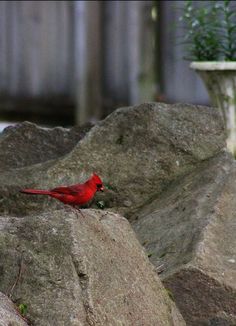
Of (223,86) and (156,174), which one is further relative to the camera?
(223,86)

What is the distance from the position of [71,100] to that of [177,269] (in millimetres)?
4726

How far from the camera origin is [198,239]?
4.57 meters

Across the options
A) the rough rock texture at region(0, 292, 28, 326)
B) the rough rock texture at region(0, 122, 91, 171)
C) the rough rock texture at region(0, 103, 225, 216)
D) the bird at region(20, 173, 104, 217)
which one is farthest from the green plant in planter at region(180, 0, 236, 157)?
the rough rock texture at region(0, 292, 28, 326)

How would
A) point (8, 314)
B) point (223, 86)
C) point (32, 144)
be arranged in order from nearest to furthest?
1. point (8, 314)
2. point (32, 144)
3. point (223, 86)

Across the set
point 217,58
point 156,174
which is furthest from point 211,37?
point 156,174

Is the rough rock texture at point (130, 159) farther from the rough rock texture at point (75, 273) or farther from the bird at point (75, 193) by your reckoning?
the rough rock texture at point (75, 273)

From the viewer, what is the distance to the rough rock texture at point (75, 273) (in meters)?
3.68

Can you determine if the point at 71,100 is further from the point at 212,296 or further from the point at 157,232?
the point at 212,296

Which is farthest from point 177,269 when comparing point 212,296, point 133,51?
point 133,51

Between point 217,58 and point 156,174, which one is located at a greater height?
point 217,58

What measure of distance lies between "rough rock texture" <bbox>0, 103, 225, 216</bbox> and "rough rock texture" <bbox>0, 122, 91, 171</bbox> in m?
0.36

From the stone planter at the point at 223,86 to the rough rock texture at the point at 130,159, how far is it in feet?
6.75

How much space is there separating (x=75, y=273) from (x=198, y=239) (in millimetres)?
942

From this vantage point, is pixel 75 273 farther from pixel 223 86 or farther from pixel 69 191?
pixel 223 86
